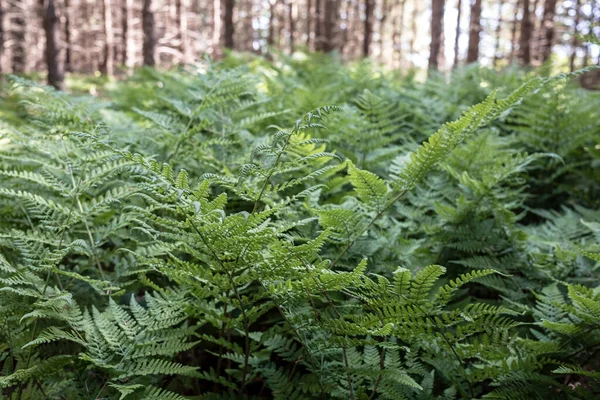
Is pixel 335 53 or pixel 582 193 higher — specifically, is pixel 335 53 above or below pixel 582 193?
above

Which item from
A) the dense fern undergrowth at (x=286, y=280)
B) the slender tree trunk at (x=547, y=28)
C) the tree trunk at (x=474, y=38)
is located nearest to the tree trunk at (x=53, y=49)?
the dense fern undergrowth at (x=286, y=280)

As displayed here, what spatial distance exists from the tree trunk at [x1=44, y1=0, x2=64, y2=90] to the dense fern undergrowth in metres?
6.61

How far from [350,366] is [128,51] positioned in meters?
18.7

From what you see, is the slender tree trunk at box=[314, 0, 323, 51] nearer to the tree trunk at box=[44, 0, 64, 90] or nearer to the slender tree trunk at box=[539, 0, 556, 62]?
the slender tree trunk at box=[539, 0, 556, 62]

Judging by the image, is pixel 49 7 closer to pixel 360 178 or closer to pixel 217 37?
pixel 360 178

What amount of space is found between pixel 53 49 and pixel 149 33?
2.90 meters

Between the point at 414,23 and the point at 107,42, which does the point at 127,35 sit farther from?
the point at 414,23

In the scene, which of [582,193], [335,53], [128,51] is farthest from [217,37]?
[582,193]

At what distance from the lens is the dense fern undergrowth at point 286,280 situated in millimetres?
1388

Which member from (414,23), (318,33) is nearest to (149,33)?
(318,33)

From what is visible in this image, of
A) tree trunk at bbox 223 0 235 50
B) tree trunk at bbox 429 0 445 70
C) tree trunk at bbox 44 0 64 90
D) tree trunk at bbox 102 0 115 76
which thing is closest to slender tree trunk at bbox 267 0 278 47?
tree trunk at bbox 102 0 115 76

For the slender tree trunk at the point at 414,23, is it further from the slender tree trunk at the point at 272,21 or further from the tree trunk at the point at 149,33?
the tree trunk at the point at 149,33

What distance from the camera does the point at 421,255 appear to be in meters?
2.11

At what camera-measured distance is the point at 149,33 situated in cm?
1079
